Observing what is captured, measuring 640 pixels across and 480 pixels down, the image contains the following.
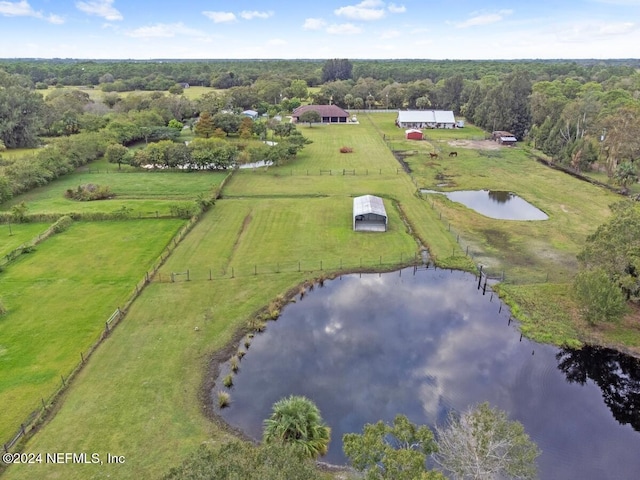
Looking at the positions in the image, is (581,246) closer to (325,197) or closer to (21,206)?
(325,197)

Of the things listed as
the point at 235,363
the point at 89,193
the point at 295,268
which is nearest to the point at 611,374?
the point at 235,363

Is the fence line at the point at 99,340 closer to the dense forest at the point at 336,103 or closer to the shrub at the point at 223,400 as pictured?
the shrub at the point at 223,400

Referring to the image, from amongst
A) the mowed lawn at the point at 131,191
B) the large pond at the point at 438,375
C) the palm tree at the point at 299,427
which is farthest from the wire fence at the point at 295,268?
the palm tree at the point at 299,427

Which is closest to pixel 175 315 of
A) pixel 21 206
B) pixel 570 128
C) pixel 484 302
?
pixel 484 302

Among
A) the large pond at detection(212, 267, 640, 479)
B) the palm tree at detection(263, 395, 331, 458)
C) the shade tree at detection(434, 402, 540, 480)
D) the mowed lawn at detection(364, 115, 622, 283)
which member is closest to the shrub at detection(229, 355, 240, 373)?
the large pond at detection(212, 267, 640, 479)

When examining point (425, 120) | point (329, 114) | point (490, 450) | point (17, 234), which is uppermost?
point (329, 114)

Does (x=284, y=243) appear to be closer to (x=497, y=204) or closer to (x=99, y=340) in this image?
(x=99, y=340)
